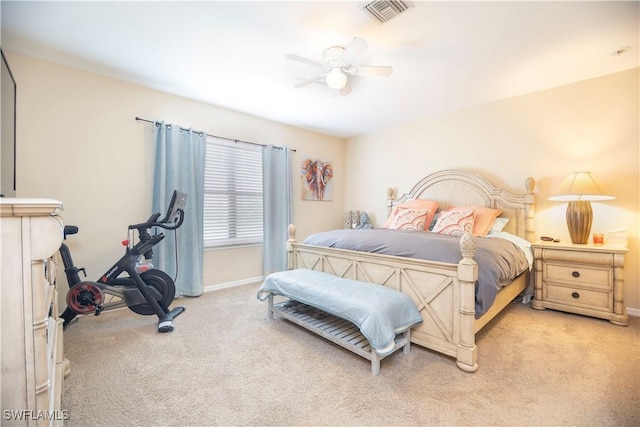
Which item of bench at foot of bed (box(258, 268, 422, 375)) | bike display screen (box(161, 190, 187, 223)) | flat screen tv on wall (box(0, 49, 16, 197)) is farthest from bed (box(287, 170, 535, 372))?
flat screen tv on wall (box(0, 49, 16, 197))

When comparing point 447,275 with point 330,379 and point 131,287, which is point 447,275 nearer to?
point 330,379

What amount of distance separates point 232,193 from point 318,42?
2.28 m

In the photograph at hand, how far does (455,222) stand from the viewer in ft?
10.4

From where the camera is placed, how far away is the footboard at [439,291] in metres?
1.73

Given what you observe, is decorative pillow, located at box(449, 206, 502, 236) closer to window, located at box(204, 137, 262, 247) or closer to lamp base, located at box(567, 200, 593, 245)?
lamp base, located at box(567, 200, 593, 245)

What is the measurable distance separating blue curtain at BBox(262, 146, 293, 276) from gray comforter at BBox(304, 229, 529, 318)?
4.34 ft

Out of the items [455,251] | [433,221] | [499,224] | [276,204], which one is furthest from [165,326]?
[499,224]

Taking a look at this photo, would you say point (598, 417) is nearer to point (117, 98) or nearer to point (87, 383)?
point (87, 383)

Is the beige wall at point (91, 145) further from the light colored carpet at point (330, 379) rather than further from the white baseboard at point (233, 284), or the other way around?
the light colored carpet at point (330, 379)

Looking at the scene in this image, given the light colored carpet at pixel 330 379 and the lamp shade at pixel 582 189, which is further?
the lamp shade at pixel 582 189

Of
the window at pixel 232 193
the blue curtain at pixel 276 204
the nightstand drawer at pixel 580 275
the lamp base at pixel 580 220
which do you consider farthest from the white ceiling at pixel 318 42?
the nightstand drawer at pixel 580 275

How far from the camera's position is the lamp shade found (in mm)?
2590

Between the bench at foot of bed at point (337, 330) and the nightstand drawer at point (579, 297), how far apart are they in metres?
1.88

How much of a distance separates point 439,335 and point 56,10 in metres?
3.50
